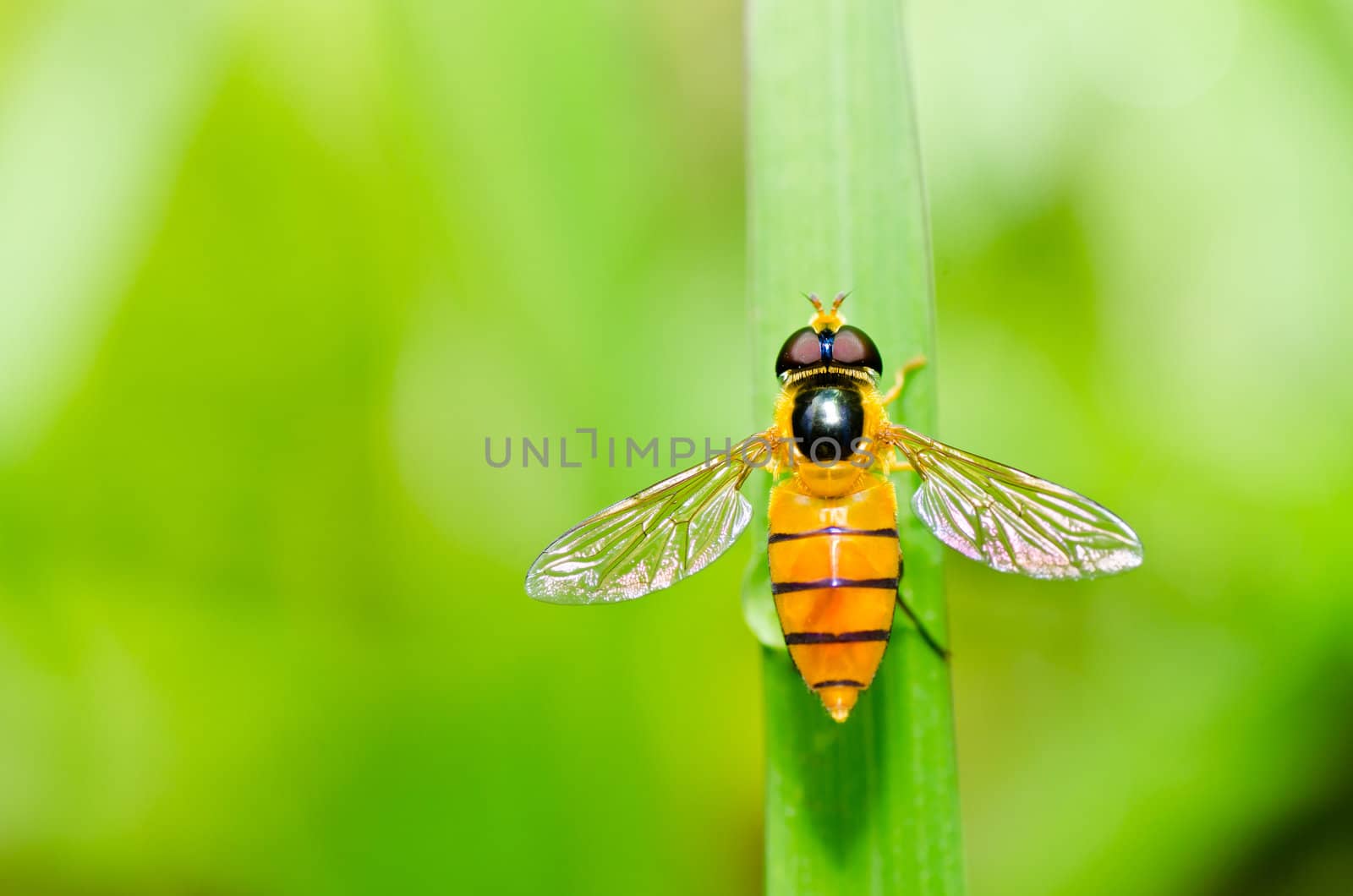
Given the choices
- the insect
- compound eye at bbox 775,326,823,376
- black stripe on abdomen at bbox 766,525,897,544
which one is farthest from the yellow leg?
black stripe on abdomen at bbox 766,525,897,544

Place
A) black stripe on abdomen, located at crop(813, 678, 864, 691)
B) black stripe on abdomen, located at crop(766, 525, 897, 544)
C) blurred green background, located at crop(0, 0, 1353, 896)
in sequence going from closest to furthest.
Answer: black stripe on abdomen, located at crop(813, 678, 864, 691) → black stripe on abdomen, located at crop(766, 525, 897, 544) → blurred green background, located at crop(0, 0, 1353, 896)

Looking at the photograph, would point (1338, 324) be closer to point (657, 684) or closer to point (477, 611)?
point (657, 684)

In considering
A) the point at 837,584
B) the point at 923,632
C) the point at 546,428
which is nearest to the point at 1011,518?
the point at 923,632

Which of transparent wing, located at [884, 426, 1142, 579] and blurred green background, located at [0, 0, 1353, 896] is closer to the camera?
transparent wing, located at [884, 426, 1142, 579]

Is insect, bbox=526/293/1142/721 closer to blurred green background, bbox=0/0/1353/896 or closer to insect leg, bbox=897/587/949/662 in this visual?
insect leg, bbox=897/587/949/662

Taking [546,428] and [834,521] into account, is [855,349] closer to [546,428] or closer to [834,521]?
[834,521]

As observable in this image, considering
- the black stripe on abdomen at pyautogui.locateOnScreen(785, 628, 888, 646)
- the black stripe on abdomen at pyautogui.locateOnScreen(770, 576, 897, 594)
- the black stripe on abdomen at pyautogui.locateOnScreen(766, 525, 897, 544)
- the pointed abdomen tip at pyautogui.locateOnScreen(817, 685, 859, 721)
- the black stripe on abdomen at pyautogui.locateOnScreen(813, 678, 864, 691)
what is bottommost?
the pointed abdomen tip at pyautogui.locateOnScreen(817, 685, 859, 721)

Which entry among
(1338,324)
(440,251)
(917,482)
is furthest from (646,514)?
(1338,324)
